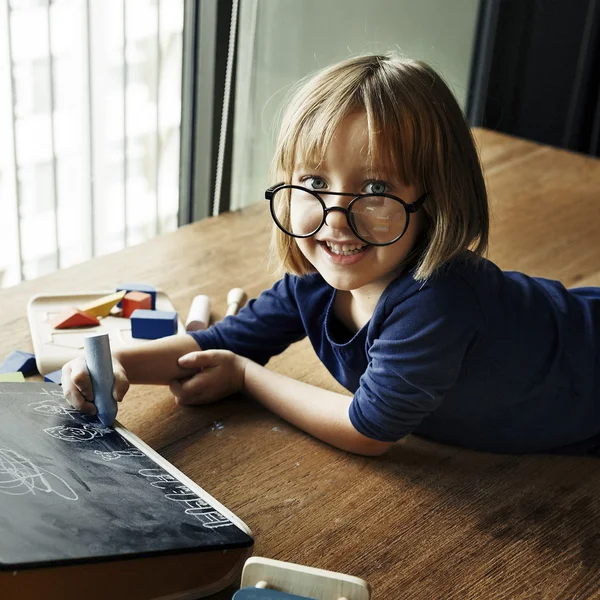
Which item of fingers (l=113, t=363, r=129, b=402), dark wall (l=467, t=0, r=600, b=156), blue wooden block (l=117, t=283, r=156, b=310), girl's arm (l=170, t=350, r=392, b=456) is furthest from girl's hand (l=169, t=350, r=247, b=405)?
dark wall (l=467, t=0, r=600, b=156)

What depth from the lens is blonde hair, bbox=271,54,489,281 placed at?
98 centimetres

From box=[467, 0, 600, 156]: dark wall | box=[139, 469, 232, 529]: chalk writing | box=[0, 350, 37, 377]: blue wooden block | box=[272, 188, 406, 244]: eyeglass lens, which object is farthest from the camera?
box=[467, 0, 600, 156]: dark wall

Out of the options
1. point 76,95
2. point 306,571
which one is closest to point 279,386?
point 306,571

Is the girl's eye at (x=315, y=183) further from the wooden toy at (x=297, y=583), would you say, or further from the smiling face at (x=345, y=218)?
the wooden toy at (x=297, y=583)

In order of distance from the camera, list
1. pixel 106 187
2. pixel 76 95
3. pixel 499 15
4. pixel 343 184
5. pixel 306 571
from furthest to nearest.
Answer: pixel 499 15
pixel 106 187
pixel 76 95
pixel 343 184
pixel 306 571

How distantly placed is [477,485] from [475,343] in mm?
177

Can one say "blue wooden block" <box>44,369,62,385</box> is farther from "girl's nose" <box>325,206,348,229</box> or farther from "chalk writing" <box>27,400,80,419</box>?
"girl's nose" <box>325,206,348,229</box>

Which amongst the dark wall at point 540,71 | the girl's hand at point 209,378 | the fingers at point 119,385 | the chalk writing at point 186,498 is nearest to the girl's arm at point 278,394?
the girl's hand at point 209,378

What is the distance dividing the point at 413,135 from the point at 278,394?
0.39 m

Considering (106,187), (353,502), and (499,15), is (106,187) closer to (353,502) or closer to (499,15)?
(353,502)

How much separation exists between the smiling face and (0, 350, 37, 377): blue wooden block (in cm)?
44

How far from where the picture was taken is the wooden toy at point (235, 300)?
147 cm

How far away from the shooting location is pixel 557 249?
1.86 meters

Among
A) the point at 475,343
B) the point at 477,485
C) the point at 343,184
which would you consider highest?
the point at 343,184
